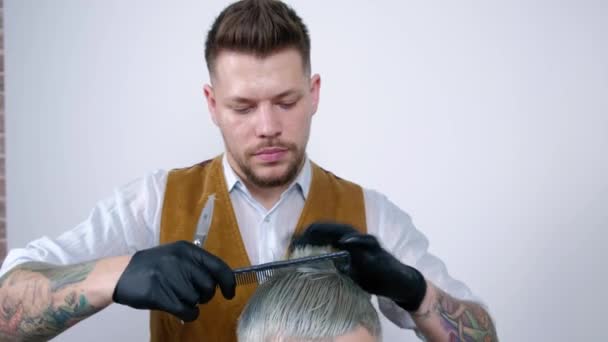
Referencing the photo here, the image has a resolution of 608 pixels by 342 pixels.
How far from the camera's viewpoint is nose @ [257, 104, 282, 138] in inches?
72.2

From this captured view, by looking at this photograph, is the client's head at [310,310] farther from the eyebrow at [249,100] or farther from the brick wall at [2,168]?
the brick wall at [2,168]

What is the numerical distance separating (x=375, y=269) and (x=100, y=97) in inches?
62.7

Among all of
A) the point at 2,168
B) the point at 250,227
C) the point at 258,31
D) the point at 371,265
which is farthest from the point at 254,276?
the point at 2,168

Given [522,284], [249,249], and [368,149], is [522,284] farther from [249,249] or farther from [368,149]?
[249,249]

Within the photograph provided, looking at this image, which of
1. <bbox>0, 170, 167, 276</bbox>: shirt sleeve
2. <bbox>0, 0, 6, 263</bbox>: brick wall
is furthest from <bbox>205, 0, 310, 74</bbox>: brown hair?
<bbox>0, 0, 6, 263</bbox>: brick wall

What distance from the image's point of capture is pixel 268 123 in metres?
1.84

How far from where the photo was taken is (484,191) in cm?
270

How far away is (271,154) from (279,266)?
0.51 metres

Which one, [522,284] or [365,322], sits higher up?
[365,322]

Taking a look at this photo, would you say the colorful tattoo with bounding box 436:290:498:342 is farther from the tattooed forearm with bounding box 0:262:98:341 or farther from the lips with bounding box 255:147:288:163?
the tattooed forearm with bounding box 0:262:98:341

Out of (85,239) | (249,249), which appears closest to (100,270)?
(85,239)

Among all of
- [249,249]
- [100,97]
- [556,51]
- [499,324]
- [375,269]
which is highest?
[556,51]

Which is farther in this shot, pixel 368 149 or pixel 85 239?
pixel 368 149

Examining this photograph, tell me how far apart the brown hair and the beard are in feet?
0.74
